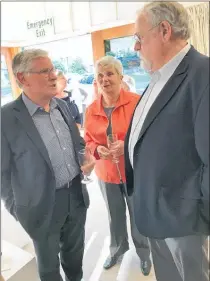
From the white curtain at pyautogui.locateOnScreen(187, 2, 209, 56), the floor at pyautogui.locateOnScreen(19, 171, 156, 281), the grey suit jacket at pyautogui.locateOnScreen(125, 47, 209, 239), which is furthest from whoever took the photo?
the floor at pyautogui.locateOnScreen(19, 171, 156, 281)

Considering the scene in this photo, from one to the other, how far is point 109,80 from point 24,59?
432mm

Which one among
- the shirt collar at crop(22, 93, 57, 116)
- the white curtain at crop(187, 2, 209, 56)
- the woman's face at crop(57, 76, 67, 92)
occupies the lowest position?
the shirt collar at crop(22, 93, 57, 116)

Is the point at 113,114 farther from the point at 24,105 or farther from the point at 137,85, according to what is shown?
the point at 24,105

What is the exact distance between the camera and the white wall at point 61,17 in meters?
0.94

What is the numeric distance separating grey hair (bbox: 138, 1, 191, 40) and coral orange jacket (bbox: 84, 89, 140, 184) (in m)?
0.43

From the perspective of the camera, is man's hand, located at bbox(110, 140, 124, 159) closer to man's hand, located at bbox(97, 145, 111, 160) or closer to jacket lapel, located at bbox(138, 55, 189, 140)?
man's hand, located at bbox(97, 145, 111, 160)

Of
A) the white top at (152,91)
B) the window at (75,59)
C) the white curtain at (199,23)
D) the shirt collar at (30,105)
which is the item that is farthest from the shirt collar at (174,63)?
the shirt collar at (30,105)

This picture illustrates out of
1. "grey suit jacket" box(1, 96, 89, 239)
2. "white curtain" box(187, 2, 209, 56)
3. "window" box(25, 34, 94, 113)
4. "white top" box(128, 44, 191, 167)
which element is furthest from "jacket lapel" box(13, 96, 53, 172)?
"white curtain" box(187, 2, 209, 56)

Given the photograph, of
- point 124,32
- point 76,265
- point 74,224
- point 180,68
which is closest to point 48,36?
point 124,32

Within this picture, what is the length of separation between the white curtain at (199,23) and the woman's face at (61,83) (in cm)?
55

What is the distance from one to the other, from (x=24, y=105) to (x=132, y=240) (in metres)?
1.01

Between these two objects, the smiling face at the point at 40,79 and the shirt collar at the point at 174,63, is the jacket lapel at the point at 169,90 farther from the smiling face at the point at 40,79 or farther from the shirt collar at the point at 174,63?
the smiling face at the point at 40,79

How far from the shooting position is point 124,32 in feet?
3.14

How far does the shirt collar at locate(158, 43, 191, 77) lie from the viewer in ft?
2.41
